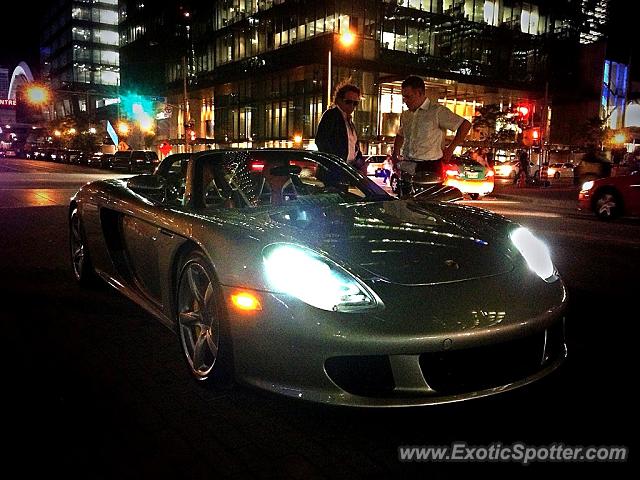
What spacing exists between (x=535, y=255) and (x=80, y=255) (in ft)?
12.8

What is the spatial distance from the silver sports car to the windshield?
6cm

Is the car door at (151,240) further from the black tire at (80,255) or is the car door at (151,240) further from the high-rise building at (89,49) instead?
the high-rise building at (89,49)

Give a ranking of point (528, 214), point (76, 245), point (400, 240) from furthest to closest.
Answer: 1. point (528, 214)
2. point (76, 245)
3. point (400, 240)

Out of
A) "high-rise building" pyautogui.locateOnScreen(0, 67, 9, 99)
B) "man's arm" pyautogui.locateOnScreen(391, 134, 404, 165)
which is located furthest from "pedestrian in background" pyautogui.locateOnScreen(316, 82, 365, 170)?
"high-rise building" pyautogui.locateOnScreen(0, 67, 9, 99)

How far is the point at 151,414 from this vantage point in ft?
9.14

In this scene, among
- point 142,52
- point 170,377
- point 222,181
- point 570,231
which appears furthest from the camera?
point 142,52

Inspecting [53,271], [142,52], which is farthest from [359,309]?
[142,52]

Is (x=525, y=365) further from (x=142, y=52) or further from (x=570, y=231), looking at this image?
(x=142, y=52)

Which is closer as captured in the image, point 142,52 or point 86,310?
point 86,310

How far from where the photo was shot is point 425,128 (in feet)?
18.0

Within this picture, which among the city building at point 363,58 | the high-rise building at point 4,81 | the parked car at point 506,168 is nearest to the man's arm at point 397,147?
the parked car at point 506,168

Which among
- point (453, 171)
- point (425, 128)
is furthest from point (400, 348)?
point (453, 171)

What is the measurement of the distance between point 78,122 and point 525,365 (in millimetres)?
82673

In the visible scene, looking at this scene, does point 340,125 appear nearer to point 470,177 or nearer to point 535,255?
point 535,255
